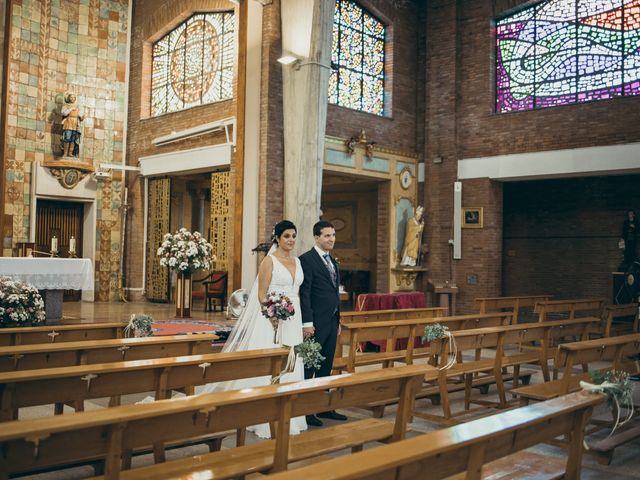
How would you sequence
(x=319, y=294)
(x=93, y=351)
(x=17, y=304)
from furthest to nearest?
(x=17, y=304) < (x=319, y=294) < (x=93, y=351)

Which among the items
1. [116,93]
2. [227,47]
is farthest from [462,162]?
[116,93]

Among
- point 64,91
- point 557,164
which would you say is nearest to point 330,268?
point 557,164

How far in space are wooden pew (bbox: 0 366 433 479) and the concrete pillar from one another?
708cm

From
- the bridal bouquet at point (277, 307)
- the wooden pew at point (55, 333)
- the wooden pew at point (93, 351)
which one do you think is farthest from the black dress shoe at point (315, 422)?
the wooden pew at point (55, 333)

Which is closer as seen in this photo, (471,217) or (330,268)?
(330,268)

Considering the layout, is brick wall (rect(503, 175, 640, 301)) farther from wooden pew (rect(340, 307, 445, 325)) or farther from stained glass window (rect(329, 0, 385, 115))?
wooden pew (rect(340, 307, 445, 325))

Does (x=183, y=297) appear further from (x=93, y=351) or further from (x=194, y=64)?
(x=93, y=351)

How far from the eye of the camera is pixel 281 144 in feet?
38.8

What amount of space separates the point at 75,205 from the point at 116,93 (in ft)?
9.67

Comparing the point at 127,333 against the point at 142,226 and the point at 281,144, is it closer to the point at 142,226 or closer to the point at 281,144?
the point at 281,144

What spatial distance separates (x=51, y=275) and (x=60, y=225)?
5.83 meters

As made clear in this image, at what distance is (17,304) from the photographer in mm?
6680

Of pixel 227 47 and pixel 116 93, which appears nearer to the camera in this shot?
pixel 227 47

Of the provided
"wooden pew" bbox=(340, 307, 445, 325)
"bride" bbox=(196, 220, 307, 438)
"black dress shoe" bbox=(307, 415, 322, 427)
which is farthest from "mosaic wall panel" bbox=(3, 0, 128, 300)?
"black dress shoe" bbox=(307, 415, 322, 427)
